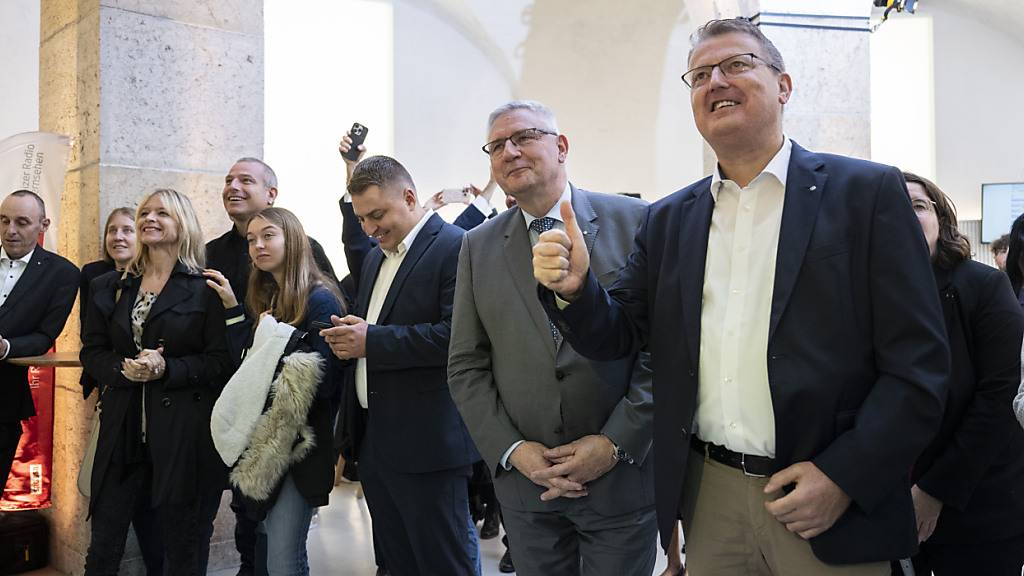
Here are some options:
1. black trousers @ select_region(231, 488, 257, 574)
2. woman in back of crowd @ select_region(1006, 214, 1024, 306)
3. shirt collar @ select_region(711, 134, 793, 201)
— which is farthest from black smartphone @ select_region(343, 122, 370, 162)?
woman in back of crowd @ select_region(1006, 214, 1024, 306)

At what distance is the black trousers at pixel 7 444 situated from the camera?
4.08 metres

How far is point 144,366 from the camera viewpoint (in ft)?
10.5

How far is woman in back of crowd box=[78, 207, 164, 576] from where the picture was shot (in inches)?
144

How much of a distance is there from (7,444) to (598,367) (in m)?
3.32

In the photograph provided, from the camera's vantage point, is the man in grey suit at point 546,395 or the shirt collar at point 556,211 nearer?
the man in grey suit at point 546,395

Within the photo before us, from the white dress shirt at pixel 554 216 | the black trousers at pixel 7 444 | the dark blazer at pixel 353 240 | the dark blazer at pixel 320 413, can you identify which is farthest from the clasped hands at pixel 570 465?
the black trousers at pixel 7 444

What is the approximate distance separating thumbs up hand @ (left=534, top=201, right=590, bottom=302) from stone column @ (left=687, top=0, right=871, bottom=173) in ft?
7.81

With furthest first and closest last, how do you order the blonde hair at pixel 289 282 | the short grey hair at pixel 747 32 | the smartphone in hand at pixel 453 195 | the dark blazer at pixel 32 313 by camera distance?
the smartphone in hand at pixel 453 195
the dark blazer at pixel 32 313
the blonde hair at pixel 289 282
the short grey hair at pixel 747 32

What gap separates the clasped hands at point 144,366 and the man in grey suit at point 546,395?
1419 mm

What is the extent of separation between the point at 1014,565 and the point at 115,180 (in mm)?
3988

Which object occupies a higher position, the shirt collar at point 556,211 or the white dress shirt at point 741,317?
the shirt collar at point 556,211

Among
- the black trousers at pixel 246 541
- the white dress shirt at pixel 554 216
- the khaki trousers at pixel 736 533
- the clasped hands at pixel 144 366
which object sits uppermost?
the white dress shirt at pixel 554 216

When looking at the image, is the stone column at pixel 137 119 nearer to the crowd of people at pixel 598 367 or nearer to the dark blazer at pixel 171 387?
the crowd of people at pixel 598 367

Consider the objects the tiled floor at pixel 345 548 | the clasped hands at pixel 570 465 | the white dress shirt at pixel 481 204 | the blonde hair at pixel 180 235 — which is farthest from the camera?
the white dress shirt at pixel 481 204
